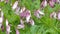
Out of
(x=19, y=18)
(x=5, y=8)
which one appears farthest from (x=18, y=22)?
(x=5, y=8)

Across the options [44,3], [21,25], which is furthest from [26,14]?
[44,3]

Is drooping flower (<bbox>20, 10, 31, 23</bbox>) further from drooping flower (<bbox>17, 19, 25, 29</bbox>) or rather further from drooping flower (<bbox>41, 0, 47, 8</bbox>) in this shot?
drooping flower (<bbox>41, 0, 47, 8</bbox>)

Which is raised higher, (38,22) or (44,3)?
(44,3)

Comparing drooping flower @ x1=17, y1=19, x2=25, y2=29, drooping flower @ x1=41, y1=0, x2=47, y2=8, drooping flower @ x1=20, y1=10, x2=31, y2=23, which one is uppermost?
drooping flower @ x1=41, y1=0, x2=47, y2=8

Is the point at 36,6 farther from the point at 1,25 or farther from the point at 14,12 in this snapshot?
the point at 1,25

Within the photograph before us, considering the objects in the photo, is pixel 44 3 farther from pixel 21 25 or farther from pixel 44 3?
pixel 21 25

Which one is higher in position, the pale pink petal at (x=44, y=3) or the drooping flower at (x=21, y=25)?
the pale pink petal at (x=44, y=3)

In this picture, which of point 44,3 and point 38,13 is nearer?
point 38,13

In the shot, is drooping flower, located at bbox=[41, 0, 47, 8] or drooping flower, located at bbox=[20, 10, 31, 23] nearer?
drooping flower, located at bbox=[20, 10, 31, 23]

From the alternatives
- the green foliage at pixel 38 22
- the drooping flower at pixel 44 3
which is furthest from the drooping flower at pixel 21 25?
the drooping flower at pixel 44 3

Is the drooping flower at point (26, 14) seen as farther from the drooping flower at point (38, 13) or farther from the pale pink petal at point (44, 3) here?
the pale pink petal at point (44, 3)

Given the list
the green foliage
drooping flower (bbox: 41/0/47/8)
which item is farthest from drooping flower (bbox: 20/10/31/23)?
drooping flower (bbox: 41/0/47/8)
